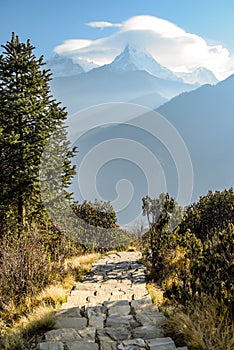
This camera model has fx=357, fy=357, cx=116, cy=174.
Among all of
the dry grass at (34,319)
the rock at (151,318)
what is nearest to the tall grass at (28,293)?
the dry grass at (34,319)

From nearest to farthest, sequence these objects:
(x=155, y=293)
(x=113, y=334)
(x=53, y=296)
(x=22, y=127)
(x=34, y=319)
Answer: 1. (x=113, y=334)
2. (x=34, y=319)
3. (x=53, y=296)
4. (x=155, y=293)
5. (x=22, y=127)

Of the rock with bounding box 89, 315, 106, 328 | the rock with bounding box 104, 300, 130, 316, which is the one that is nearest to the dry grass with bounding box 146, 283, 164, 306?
the rock with bounding box 104, 300, 130, 316

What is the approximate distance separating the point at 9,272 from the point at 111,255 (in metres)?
5.13

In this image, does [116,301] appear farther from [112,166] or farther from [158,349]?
[112,166]

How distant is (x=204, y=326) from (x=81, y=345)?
131cm

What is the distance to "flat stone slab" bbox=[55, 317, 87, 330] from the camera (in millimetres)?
4406

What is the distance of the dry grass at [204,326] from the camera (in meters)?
3.52

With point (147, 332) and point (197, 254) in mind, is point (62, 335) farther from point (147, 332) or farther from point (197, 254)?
point (197, 254)

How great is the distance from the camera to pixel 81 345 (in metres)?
3.79

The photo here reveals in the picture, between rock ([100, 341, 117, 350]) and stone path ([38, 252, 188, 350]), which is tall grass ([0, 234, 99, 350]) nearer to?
stone path ([38, 252, 188, 350])

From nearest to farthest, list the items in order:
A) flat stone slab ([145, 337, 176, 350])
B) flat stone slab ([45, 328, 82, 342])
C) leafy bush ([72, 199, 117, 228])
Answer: flat stone slab ([145, 337, 176, 350])
flat stone slab ([45, 328, 82, 342])
leafy bush ([72, 199, 117, 228])

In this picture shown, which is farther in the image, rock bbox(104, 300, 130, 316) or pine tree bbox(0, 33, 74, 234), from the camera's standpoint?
pine tree bbox(0, 33, 74, 234)

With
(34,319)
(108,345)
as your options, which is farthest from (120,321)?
(34,319)

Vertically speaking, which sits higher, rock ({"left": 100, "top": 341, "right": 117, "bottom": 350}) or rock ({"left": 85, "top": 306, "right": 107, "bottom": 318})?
rock ({"left": 85, "top": 306, "right": 107, "bottom": 318})
